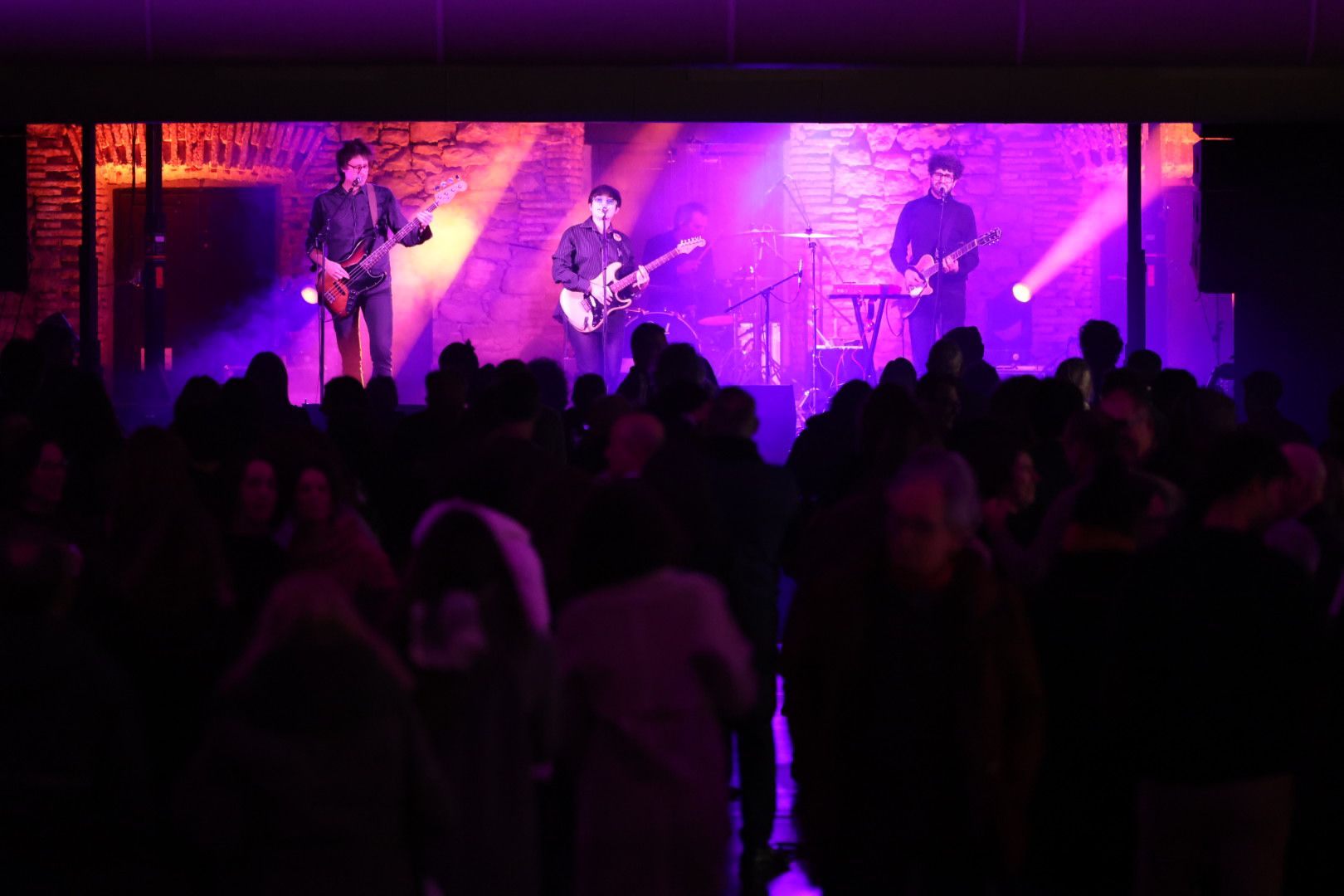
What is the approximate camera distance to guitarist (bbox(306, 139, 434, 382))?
1245 centimetres

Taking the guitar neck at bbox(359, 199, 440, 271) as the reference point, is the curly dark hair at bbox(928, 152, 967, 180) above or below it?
above

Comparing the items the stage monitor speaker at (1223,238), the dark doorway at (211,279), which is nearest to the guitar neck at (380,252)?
the dark doorway at (211,279)

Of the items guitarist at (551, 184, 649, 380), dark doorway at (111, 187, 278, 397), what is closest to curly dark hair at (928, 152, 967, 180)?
guitarist at (551, 184, 649, 380)

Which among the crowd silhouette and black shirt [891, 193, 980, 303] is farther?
black shirt [891, 193, 980, 303]

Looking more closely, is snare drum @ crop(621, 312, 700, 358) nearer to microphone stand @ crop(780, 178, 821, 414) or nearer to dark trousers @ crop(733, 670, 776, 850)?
microphone stand @ crop(780, 178, 821, 414)

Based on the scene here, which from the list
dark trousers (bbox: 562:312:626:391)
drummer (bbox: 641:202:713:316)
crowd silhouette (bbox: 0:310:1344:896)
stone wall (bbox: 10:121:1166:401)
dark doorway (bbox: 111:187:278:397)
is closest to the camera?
crowd silhouette (bbox: 0:310:1344:896)

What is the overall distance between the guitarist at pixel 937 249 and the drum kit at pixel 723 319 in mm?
866

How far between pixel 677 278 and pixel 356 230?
3.18 m

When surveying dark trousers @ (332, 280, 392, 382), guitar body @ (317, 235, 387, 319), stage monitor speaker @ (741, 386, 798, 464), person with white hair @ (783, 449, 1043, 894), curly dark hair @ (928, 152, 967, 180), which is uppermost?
curly dark hair @ (928, 152, 967, 180)

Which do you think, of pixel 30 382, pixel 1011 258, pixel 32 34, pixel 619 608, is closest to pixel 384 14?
pixel 32 34

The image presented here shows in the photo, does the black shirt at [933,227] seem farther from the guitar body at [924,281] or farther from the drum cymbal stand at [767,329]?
the drum cymbal stand at [767,329]

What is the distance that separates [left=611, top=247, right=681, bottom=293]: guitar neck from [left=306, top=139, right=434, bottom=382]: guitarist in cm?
168

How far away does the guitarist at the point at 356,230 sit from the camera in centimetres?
1245

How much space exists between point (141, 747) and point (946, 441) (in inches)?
117
